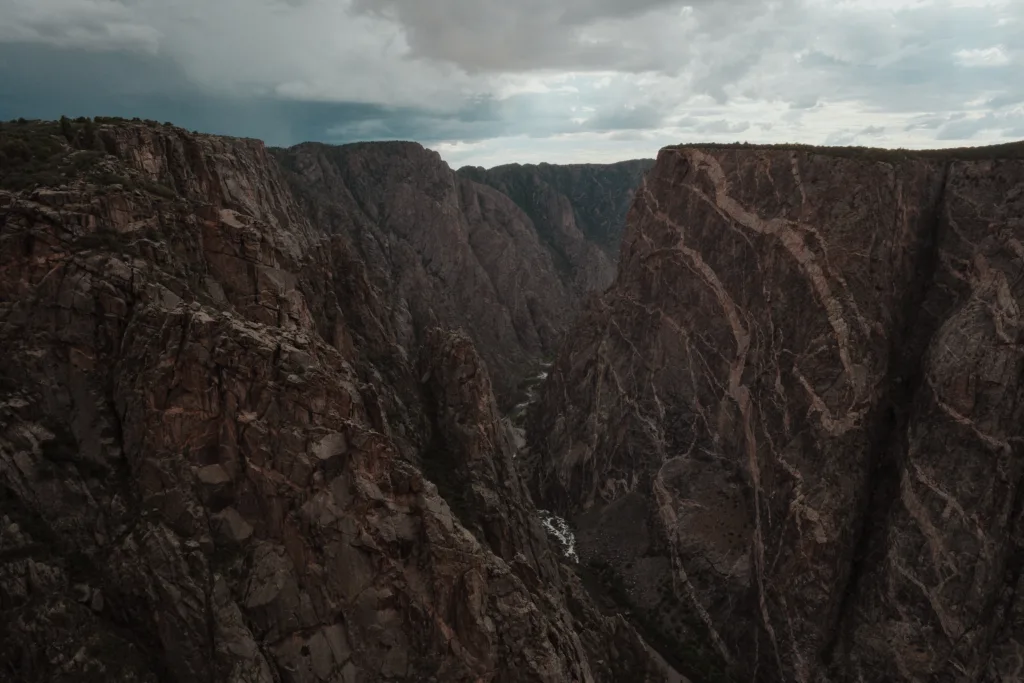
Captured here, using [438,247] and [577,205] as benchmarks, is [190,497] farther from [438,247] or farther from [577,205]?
[577,205]

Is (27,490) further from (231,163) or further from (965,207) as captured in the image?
(965,207)

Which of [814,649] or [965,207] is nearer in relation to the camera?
[814,649]

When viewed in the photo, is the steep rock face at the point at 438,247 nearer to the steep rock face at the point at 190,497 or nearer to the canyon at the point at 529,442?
the canyon at the point at 529,442

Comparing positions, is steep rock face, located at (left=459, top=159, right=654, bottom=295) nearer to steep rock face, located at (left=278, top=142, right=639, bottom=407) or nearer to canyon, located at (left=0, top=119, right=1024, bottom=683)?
steep rock face, located at (left=278, top=142, right=639, bottom=407)

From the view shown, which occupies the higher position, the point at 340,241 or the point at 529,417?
the point at 340,241

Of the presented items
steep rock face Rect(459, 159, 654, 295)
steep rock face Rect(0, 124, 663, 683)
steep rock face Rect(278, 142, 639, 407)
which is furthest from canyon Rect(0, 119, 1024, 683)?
steep rock face Rect(459, 159, 654, 295)

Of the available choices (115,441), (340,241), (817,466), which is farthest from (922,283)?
(115,441)
